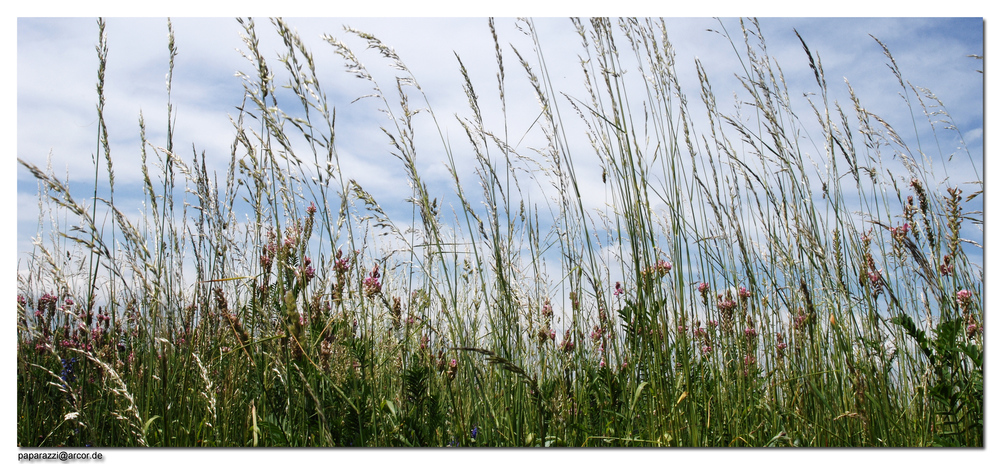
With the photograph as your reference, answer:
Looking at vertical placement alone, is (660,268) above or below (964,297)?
above

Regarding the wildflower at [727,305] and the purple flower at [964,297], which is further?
the wildflower at [727,305]

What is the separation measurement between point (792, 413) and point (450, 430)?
85 centimetres

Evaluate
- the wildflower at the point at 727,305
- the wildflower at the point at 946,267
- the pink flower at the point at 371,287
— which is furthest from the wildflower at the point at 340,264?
the wildflower at the point at 946,267

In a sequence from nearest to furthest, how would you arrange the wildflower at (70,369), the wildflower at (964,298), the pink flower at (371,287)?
the pink flower at (371,287) → the wildflower at (964,298) → the wildflower at (70,369)

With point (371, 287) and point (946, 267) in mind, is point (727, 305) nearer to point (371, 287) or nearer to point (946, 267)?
point (946, 267)

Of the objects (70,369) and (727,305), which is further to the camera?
(70,369)

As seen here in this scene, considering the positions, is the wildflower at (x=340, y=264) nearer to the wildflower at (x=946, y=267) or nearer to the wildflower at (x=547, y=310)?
the wildflower at (x=547, y=310)

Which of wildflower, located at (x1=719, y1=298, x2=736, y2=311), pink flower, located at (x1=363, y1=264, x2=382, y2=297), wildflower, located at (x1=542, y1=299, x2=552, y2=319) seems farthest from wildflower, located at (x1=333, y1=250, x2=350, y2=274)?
wildflower, located at (x1=719, y1=298, x2=736, y2=311)

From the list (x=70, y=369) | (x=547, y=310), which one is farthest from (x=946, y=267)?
(x=70, y=369)

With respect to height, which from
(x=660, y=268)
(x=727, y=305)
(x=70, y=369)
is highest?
(x=660, y=268)
